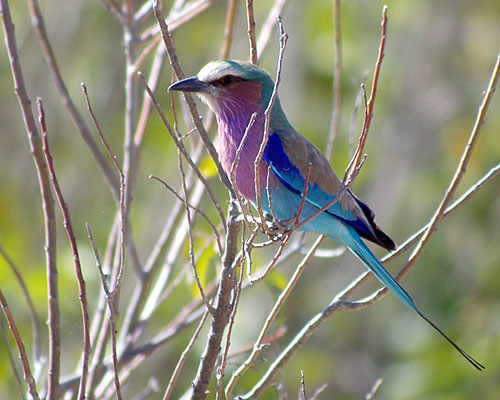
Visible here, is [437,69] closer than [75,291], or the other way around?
[75,291]

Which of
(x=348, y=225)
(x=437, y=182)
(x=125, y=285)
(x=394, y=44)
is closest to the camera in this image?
(x=348, y=225)

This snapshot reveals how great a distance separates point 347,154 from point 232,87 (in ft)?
14.8

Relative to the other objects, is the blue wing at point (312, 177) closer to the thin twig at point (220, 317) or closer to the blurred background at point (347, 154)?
the thin twig at point (220, 317)

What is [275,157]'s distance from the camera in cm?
315

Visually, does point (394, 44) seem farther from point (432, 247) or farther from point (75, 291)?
point (75, 291)

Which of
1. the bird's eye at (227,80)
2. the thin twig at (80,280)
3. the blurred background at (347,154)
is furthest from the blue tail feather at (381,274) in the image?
the blurred background at (347,154)

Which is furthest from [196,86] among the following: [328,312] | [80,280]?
[80,280]

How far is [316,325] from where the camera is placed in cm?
239

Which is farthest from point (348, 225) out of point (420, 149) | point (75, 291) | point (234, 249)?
point (420, 149)

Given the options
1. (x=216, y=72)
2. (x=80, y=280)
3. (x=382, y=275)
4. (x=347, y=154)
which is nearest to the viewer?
(x=80, y=280)

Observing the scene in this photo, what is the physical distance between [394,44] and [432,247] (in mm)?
2328

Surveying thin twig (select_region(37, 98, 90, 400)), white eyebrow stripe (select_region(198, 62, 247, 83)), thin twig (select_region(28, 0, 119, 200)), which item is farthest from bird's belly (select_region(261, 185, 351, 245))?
thin twig (select_region(37, 98, 90, 400))

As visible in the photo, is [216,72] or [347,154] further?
[347,154]

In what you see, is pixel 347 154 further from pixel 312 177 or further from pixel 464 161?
pixel 464 161
